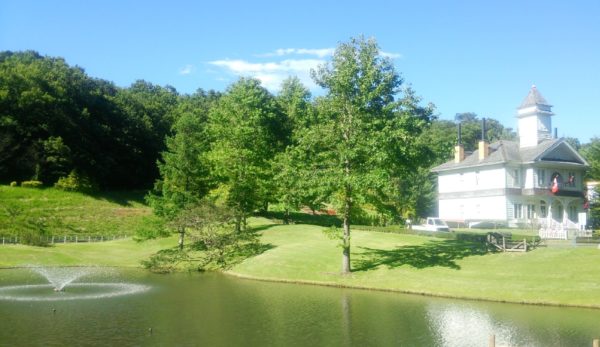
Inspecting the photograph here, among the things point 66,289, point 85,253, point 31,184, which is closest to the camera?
point 66,289

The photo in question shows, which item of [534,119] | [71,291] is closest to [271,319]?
[71,291]

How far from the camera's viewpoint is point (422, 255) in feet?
132

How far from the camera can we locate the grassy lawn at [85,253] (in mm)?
45000

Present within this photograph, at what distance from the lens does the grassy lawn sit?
148 ft

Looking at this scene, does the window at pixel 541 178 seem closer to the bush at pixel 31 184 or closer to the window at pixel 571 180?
Result: the window at pixel 571 180

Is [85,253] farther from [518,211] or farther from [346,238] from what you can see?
[518,211]

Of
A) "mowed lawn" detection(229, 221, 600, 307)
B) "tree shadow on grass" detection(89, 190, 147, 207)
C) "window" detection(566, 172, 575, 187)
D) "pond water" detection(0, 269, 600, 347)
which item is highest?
"window" detection(566, 172, 575, 187)

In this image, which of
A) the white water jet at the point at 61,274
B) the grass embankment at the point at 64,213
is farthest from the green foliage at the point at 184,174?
the white water jet at the point at 61,274

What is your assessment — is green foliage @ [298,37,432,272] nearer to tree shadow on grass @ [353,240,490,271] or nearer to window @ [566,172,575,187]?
tree shadow on grass @ [353,240,490,271]

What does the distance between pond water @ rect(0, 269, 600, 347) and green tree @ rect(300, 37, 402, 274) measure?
7215mm

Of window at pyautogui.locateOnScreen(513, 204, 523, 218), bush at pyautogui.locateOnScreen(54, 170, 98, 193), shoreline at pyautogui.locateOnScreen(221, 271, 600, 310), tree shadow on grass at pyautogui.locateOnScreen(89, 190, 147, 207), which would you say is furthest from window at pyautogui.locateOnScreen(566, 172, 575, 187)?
bush at pyautogui.locateOnScreen(54, 170, 98, 193)

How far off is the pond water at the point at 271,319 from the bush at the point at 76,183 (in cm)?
4791

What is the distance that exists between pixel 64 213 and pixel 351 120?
153 feet

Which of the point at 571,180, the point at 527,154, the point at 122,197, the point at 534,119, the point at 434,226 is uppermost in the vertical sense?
the point at 534,119
